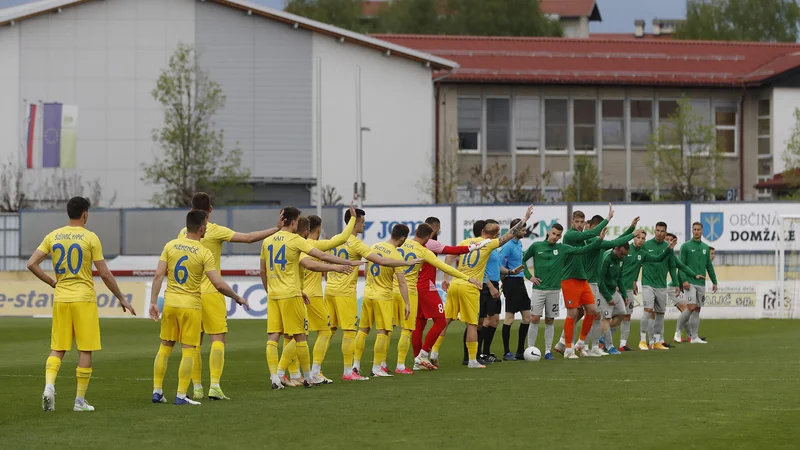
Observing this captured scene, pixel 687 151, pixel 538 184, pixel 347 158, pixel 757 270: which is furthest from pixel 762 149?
pixel 757 270

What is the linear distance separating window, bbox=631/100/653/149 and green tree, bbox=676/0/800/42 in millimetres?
24571

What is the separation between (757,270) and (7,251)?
2504 centimetres

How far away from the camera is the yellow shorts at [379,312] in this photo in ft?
61.5

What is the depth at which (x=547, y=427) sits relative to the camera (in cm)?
1227

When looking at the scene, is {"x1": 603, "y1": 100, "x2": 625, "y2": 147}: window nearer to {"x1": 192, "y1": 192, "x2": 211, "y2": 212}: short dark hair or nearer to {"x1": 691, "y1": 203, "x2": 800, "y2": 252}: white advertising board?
{"x1": 691, "y1": 203, "x2": 800, "y2": 252}: white advertising board

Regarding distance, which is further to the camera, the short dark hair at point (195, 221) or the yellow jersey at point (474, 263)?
the yellow jersey at point (474, 263)

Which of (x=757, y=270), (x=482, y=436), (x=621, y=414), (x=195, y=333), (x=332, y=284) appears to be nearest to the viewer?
(x=482, y=436)

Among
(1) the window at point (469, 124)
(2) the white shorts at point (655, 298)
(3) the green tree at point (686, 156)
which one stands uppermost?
(1) the window at point (469, 124)

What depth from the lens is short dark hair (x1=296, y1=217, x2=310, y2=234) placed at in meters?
17.3

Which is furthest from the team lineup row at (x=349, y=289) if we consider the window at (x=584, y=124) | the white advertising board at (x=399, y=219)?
the window at (x=584, y=124)

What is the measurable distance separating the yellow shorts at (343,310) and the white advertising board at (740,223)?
24088 millimetres

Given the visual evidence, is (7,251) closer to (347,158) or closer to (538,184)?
(347,158)

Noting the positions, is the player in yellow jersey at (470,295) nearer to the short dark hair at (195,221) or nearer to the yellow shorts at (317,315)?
the yellow shorts at (317,315)

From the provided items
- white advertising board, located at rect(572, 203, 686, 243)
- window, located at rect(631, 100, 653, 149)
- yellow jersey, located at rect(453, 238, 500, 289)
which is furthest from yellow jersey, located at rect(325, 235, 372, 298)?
window, located at rect(631, 100, 653, 149)
